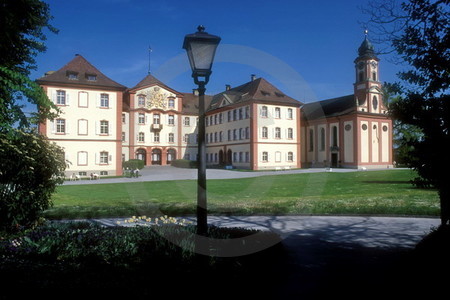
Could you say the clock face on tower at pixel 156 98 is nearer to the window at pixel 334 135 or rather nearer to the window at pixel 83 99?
the window at pixel 83 99

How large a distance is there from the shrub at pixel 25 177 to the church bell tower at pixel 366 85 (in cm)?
4679

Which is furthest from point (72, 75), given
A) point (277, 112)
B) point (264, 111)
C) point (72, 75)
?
point (277, 112)

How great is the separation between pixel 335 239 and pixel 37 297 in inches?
234

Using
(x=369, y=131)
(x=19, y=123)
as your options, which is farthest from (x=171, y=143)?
(x=19, y=123)

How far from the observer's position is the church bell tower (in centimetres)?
4928

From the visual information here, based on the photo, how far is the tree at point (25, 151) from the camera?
5941 millimetres

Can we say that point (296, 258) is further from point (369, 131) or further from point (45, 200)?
point (369, 131)

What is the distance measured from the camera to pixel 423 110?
15.8ft

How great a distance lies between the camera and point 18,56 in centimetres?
634

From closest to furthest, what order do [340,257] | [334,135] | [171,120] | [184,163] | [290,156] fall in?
[340,257]
[290,156]
[334,135]
[184,163]
[171,120]

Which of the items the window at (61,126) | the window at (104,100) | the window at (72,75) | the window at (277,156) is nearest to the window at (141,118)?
the window at (104,100)

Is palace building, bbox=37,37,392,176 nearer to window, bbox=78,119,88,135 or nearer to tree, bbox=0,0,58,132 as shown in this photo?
window, bbox=78,119,88,135

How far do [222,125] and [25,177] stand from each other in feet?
158

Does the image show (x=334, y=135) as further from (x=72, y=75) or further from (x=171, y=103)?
(x=72, y=75)
